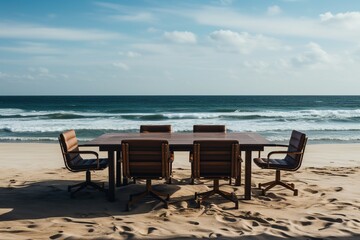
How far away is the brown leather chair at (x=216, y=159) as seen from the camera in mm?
5191

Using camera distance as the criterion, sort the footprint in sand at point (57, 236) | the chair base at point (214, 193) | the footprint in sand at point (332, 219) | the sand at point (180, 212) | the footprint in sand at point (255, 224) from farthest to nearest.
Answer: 1. the chair base at point (214, 193)
2. the footprint in sand at point (332, 219)
3. the footprint in sand at point (255, 224)
4. the sand at point (180, 212)
5. the footprint in sand at point (57, 236)

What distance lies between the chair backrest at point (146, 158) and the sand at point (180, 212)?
441mm

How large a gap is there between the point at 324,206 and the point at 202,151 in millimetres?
1664

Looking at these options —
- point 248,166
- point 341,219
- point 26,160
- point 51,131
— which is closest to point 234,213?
point 248,166

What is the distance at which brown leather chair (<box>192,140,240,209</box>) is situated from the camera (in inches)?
204

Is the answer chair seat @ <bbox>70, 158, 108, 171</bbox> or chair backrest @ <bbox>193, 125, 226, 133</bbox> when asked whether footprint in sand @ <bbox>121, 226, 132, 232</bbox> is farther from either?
chair backrest @ <bbox>193, 125, 226, 133</bbox>

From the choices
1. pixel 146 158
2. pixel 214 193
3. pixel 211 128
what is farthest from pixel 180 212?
pixel 211 128

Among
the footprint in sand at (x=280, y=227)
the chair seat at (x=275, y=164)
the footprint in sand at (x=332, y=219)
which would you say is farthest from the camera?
the chair seat at (x=275, y=164)

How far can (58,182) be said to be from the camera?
22.1 ft

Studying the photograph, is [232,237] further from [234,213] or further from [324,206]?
[324,206]

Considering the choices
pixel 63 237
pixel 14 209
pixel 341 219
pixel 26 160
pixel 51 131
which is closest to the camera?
pixel 63 237

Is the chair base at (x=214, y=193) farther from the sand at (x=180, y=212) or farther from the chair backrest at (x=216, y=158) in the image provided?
the chair backrest at (x=216, y=158)

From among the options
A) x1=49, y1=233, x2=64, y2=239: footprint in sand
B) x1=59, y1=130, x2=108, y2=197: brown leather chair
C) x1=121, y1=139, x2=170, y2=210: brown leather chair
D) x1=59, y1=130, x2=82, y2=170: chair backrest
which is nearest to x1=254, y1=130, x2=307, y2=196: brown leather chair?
x1=121, y1=139, x2=170, y2=210: brown leather chair


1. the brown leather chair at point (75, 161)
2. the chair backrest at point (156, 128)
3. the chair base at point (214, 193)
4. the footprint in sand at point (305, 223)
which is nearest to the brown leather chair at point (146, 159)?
the chair base at point (214, 193)
